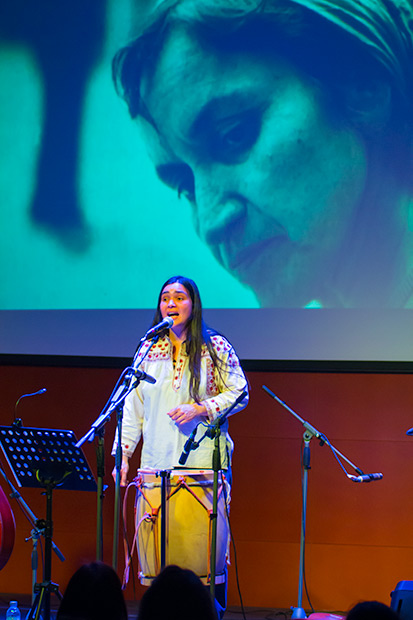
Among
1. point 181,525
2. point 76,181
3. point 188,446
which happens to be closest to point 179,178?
point 76,181

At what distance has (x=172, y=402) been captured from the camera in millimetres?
3084

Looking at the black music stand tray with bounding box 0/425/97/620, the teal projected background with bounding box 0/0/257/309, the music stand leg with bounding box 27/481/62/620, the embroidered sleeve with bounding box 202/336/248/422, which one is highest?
the teal projected background with bounding box 0/0/257/309

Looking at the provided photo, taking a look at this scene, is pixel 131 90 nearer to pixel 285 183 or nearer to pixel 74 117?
pixel 74 117

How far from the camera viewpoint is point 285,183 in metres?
4.06

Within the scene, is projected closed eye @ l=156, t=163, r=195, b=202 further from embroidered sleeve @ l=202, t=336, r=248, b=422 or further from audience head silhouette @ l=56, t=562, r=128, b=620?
audience head silhouette @ l=56, t=562, r=128, b=620

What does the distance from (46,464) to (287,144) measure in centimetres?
227

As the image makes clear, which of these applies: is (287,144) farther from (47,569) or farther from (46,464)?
(47,569)

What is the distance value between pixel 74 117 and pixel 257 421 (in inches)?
83.3

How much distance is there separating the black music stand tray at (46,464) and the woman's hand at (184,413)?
1.31ft

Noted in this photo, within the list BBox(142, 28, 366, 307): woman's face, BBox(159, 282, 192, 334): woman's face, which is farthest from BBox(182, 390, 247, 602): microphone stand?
BBox(142, 28, 366, 307): woman's face

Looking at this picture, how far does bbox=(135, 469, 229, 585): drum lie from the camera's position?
296cm

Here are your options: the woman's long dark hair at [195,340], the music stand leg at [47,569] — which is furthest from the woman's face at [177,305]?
the music stand leg at [47,569]

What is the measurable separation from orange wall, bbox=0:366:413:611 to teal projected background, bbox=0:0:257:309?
2.12ft

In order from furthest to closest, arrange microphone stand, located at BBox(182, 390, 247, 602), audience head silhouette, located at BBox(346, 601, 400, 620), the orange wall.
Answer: the orange wall
microphone stand, located at BBox(182, 390, 247, 602)
audience head silhouette, located at BBox(346, 601, 400, 620)
